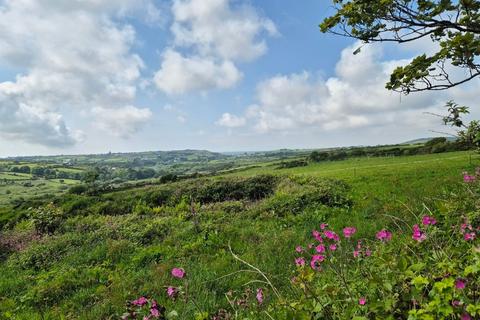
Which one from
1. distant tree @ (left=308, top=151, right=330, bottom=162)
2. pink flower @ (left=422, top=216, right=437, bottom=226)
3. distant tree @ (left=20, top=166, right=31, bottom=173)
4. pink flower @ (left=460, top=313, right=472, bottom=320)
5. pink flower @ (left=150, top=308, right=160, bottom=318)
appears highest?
pink flower @ (left=422, top=216, right=437, bottom=226)

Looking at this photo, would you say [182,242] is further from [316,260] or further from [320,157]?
[320,157]

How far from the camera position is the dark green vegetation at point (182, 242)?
7.53m

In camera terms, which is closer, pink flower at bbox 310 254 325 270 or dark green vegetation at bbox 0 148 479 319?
pink flower at bbox 310 254 325 270

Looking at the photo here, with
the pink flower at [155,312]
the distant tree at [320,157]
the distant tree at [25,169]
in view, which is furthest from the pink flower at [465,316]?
the distant tree at [25,169]

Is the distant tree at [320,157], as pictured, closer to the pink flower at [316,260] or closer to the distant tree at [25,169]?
the pink flower at [316,260]

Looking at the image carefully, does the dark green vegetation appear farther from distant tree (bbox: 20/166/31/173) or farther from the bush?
distant tree (bbox: 20/166/31/173)

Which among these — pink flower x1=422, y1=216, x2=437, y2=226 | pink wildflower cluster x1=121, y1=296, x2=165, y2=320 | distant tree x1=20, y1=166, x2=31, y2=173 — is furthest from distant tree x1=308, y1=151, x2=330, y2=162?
distant tree x1=20, y1=166, x2=31, y2=173

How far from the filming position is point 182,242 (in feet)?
38.5

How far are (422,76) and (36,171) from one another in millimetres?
176397

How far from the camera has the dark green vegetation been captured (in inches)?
296

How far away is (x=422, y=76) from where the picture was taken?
945 centimetres

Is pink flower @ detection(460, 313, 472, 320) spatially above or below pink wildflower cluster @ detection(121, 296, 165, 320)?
above

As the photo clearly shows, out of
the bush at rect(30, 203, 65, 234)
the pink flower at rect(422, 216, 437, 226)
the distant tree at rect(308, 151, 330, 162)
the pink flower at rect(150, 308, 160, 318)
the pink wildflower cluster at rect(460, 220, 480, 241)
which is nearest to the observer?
the pink flower at rect(150, 308, 160, 318)

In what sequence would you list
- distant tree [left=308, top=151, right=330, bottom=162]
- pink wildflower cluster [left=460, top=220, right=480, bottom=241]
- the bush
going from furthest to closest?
1. distant tree [left=308, top=151, right=330, bottom=162]
2. the bush
3. pink wildflower cluster [left=460, top=220, right=480, bottom=241]
